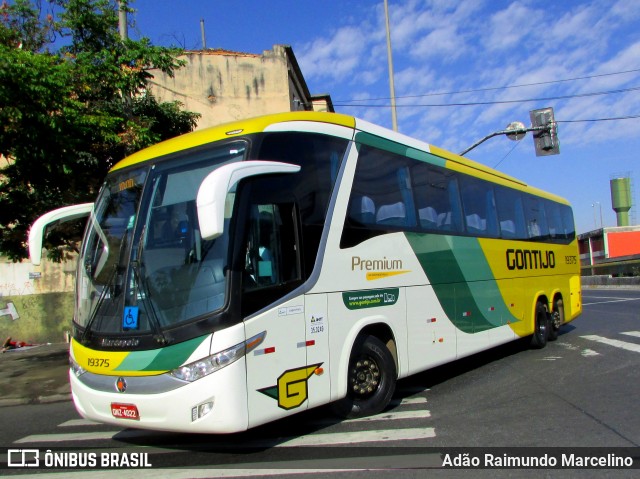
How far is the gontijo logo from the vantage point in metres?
5.88

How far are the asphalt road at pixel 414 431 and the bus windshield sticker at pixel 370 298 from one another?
51.2 inches

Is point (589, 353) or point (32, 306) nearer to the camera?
point (589, 353)

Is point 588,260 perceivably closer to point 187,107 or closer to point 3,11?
point 187,107

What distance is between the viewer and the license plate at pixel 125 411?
4512 mm

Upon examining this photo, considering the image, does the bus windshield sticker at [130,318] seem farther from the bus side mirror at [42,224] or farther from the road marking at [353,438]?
the road marking at [353,438]

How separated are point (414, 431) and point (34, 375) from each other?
8375 millimetres

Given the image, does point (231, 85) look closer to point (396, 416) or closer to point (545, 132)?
point (545, 132)

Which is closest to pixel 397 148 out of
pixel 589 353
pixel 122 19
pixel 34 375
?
pixel 589 353

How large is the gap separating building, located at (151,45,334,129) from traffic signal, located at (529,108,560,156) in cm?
1005

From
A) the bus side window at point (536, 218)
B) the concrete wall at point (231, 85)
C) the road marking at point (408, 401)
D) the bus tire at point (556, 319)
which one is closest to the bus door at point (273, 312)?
the road marking at point (408, 401)

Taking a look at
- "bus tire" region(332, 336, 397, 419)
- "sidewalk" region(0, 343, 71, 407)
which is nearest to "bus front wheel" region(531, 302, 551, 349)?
"bus tire" region(332, 336, 397, 419)

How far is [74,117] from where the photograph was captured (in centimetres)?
849

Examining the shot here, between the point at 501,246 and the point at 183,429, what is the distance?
6.94 metres

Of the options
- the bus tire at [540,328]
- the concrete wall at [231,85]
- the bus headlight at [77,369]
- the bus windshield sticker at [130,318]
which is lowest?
the bus tire at [540,328]
